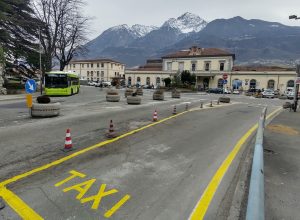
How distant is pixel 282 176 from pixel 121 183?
12.4ft

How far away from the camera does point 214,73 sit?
75.2m

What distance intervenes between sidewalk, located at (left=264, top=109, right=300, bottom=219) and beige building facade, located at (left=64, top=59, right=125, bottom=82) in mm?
103098

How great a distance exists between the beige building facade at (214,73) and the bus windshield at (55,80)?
43.2m

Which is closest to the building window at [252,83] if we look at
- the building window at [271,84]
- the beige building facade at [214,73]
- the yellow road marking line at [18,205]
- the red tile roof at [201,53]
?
the beige building facade at [214,73]

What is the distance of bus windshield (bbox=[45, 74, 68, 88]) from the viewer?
99.4 feet

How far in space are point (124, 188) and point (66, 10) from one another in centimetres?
4507

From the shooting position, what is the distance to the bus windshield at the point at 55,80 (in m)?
30.3

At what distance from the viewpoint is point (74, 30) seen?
Result: 4644cm

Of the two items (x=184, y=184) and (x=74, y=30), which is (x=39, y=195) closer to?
(x=184, y=184)

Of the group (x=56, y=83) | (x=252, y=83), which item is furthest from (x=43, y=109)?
(x=252, y=83)

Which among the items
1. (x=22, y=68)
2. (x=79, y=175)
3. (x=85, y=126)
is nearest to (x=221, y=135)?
(x=85, y=126)

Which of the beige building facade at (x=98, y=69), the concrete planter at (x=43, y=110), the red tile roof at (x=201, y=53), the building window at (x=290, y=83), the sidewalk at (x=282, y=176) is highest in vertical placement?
the red tile roof at (x=201, y=53)

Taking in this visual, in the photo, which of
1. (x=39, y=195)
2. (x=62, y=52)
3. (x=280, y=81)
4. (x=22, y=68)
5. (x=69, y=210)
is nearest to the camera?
(x=69, y=210)

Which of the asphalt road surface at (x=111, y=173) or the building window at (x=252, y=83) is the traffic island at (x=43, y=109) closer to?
the asphalt road surface at (x=111, y=173)
